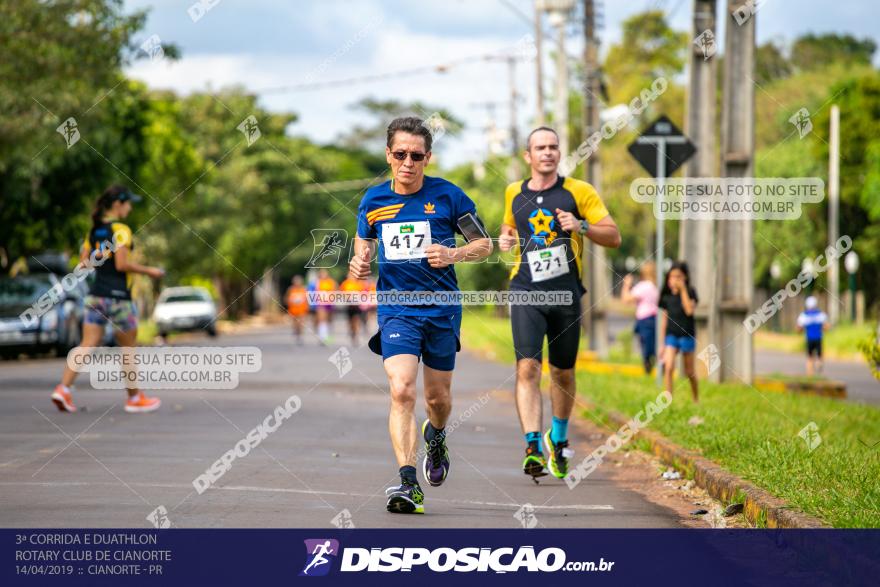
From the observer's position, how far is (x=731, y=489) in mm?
8758

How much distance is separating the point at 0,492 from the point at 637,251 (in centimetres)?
8754

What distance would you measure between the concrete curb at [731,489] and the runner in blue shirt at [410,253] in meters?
1.83

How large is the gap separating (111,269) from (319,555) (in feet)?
24.7

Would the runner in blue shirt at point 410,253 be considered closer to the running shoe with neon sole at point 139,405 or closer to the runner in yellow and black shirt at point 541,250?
the runner in yellow and black shirt at point 541,250

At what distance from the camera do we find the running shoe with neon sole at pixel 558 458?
9758 mm

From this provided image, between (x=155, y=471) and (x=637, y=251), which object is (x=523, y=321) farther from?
(x=637, y=251)

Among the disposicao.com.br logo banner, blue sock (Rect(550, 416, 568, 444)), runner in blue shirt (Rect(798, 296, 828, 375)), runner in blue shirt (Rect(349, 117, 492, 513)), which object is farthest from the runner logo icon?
runner in blue shirt (Rect(798, 296, 828, 375))

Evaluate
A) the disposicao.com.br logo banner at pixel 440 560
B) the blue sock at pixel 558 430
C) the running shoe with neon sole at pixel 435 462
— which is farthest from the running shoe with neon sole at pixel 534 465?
the disposicao.com.br logo banner at pixel 440 560

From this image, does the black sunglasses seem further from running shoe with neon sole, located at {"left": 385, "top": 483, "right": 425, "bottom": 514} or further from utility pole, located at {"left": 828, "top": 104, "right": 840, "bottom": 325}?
utility pole, located at {"left": 828, "top": 104, "right": 840, "bottom": 325}

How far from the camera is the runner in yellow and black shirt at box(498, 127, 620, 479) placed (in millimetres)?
9461

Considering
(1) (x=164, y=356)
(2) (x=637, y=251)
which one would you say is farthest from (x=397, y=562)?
(2) (x=637, y=251)

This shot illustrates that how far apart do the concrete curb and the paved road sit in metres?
0.43

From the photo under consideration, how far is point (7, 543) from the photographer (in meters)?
6.77

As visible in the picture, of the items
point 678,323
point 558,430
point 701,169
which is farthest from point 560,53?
point 558,430
